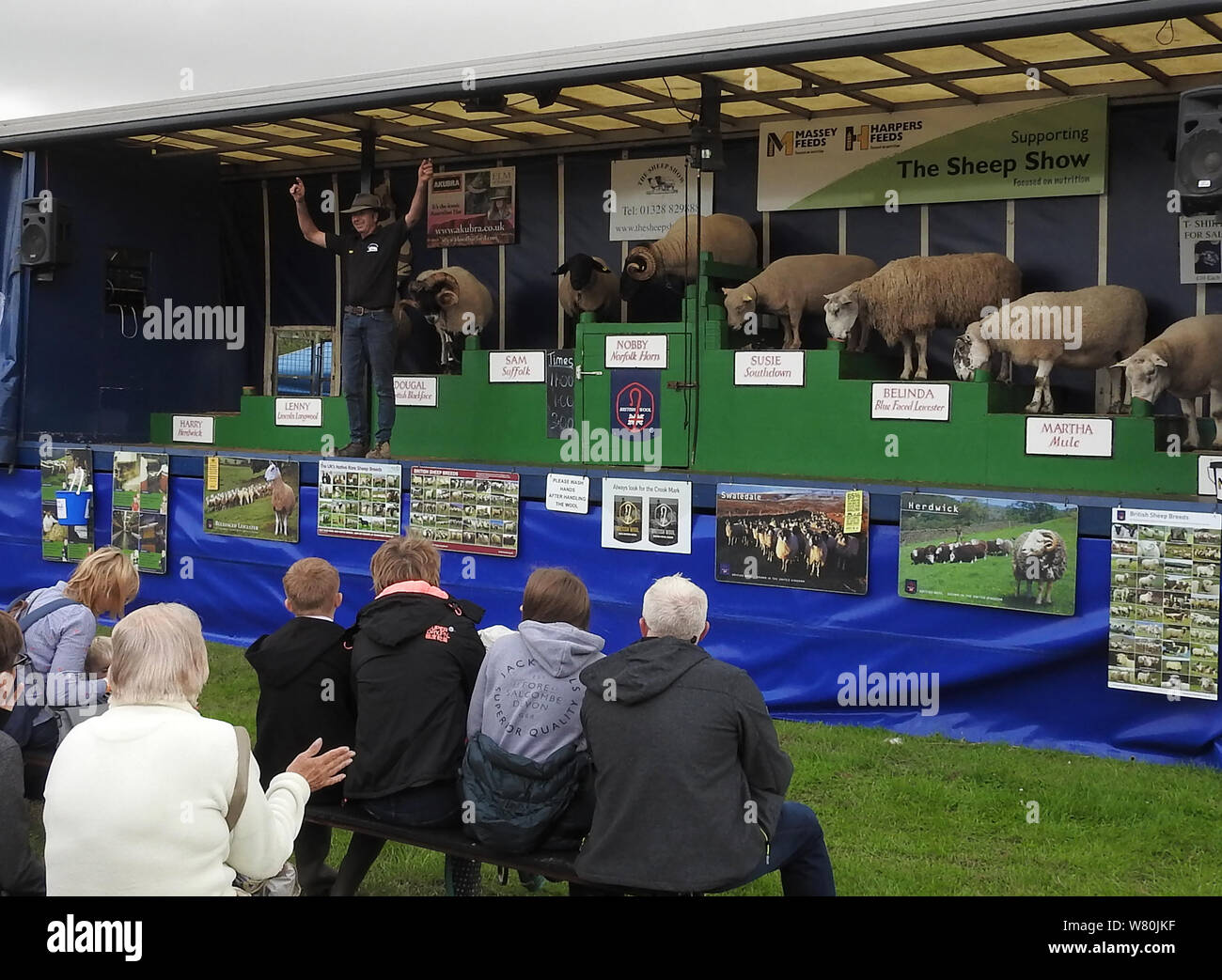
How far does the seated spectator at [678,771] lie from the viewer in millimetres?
3742

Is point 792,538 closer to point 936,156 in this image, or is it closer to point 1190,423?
point 1190,423

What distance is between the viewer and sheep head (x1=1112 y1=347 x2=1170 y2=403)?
25.3 feet

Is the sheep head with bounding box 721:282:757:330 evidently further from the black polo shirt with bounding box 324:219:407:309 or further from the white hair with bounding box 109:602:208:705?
the white hair with bounding box 109:602:208:705

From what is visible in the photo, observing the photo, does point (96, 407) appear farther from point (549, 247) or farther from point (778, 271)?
point (778, 271)

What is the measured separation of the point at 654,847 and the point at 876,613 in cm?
392

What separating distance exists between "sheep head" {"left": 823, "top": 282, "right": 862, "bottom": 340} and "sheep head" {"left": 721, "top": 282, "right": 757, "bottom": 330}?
571 millimetres

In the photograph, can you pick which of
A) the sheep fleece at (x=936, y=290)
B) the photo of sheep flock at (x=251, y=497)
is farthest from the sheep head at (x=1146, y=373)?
the photo of sheep flock at (x=251, y=497)

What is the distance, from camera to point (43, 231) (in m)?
11.0

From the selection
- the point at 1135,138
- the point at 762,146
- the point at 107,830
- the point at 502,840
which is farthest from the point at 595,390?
the point at 107,830

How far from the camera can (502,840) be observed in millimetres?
4207

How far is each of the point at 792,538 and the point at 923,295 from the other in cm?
215

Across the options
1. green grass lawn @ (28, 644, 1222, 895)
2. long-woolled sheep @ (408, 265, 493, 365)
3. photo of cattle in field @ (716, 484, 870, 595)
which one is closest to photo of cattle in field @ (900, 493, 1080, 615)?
photo of cattle in field @ (716, 484, 870, 595)

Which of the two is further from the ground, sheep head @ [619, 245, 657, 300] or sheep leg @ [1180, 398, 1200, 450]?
sheep head @ [619, 245, 657, 300]

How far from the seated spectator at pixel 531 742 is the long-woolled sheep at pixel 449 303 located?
706 cm
